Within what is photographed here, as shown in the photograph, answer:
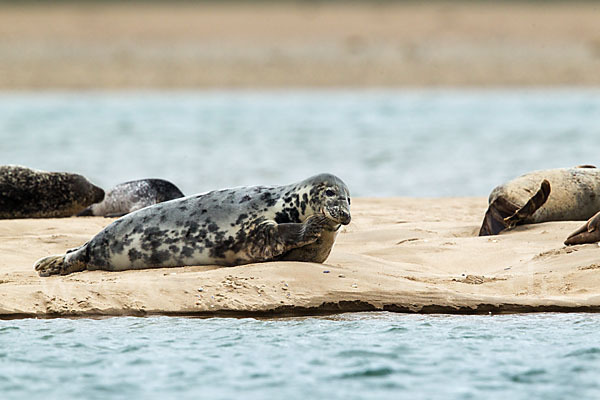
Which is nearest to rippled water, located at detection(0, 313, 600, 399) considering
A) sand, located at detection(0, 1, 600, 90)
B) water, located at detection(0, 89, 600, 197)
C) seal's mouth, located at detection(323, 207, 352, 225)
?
seal's mouth, located at detection(323, 207, 352, 225)

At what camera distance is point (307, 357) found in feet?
14.2

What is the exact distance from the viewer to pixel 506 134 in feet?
61.4

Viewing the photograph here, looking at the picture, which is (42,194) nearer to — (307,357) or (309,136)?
(307,357)

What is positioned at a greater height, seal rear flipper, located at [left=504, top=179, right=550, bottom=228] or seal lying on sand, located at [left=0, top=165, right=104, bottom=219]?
seal lying on sand, located at [left=0, top=165, right=104, bottom=219]

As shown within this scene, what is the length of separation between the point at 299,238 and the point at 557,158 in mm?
9386

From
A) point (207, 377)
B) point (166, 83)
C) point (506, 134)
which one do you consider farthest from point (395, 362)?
point (166, 83)

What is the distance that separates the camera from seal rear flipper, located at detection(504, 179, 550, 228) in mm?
6980

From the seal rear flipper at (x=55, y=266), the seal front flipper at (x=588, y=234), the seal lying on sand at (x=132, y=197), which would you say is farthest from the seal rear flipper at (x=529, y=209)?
the seal lying on sand at (x=132, y=197)

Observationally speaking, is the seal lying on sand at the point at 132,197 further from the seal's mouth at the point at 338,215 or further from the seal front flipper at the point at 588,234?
the seal front flipper at the point at 588,234

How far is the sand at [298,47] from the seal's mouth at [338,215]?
23.6 meters

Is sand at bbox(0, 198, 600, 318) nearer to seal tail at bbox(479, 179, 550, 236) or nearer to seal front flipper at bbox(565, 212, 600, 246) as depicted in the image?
seal front flipper at bbox(565, 212, 600, 246)

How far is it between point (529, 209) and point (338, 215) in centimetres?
217

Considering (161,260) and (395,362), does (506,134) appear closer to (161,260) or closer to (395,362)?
(161,260)

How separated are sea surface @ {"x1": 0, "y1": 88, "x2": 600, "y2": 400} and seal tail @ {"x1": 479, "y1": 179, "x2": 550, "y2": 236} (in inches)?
81.9
